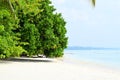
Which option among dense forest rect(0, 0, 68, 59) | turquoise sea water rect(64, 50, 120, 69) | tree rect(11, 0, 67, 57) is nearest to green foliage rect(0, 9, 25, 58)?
dense forest rect(0, 0, 68, 59)

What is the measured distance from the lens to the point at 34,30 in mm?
37969

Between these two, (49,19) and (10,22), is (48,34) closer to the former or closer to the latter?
(49,19)

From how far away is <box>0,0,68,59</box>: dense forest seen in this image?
33.4m

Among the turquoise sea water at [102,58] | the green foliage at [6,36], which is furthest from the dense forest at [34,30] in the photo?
the turquoise sea water at [102,58]

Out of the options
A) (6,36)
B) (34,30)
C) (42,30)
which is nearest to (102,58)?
(42,30)


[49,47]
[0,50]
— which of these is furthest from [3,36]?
[49,47]

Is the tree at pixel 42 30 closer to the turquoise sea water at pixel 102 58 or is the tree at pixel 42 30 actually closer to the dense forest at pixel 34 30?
the dense forest at pixel 34 30

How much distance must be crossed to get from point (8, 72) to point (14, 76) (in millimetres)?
2154

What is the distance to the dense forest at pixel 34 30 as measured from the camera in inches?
1314

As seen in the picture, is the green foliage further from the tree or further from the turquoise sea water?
the turquoise sea water

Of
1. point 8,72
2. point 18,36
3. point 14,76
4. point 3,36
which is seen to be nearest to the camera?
point 14,76

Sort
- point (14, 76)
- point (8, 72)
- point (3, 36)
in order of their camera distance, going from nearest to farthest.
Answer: point (14, 76)
point (8, 72)
point (3, 36)

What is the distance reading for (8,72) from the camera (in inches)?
1047

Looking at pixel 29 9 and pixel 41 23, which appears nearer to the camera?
pixel 29 9
